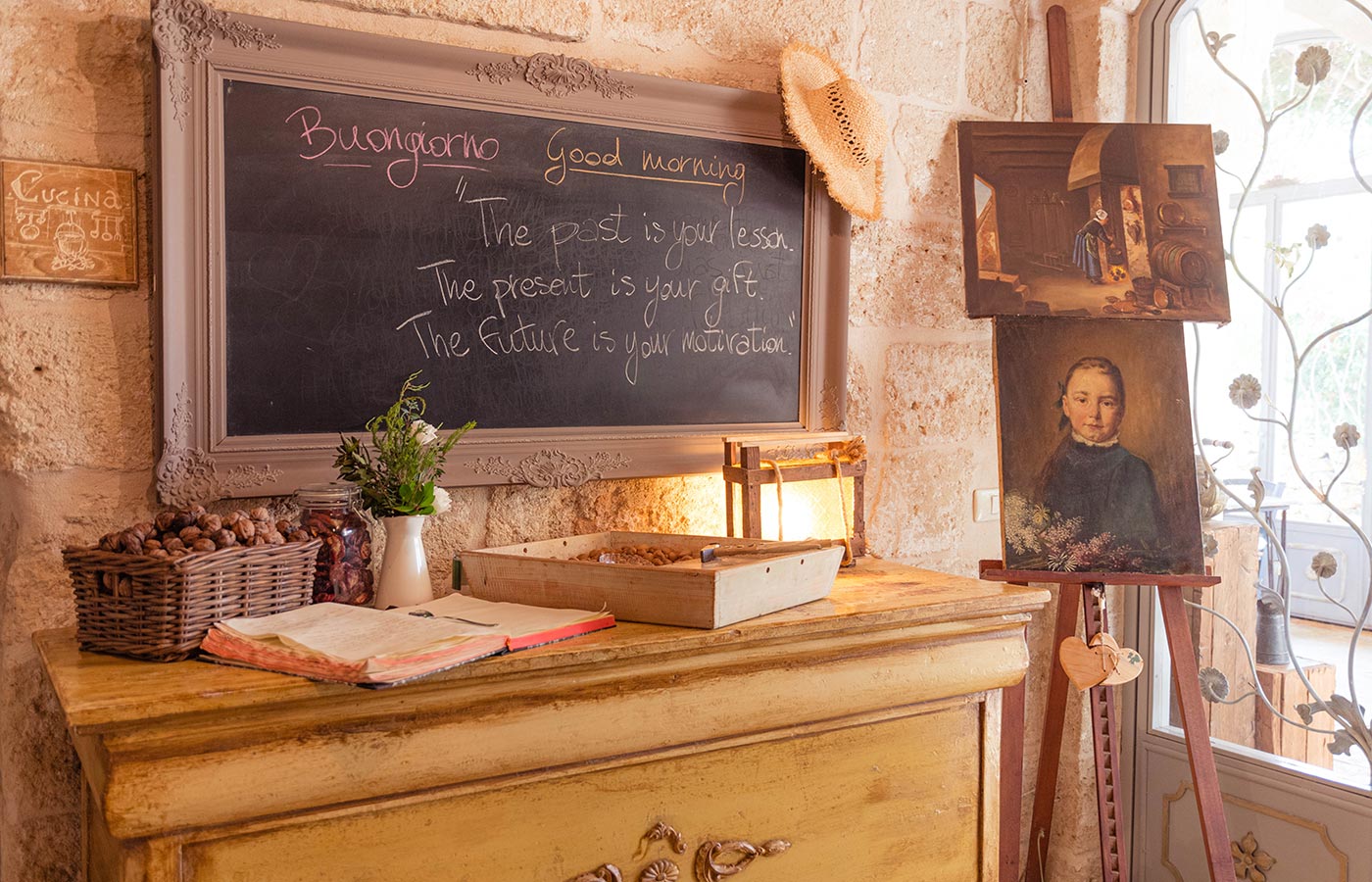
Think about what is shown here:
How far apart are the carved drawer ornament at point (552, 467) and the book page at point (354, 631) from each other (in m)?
0.52

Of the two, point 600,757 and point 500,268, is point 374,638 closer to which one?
point 600,757

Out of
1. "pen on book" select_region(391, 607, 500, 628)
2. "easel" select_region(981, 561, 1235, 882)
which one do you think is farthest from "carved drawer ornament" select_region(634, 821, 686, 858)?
"easel" select_region(981, 561, 1235, 882)

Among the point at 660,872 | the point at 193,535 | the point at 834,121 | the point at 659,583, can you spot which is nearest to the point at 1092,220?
the point at 834,121

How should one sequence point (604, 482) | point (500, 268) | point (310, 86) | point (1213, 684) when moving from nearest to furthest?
1. point (310, 86)
2. point (500, 268)
3. point (604, 482)
4. point (1213, 684)

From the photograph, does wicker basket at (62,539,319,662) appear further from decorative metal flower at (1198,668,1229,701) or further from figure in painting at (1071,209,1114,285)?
decorative metal flower at (1198,668,1229,701)

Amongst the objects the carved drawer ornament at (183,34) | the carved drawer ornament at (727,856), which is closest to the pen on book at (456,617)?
the carved drawer ornament at (727,856)

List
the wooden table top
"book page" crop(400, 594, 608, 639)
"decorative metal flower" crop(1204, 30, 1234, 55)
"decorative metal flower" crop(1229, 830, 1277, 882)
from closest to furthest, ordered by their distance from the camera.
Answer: the wooden table top < "book page" crop(400, 594, 608, 639) < "decorative metal flower" crop(1229, 830, 1277, 882) < "decorative metal flower" crop(1204, 30, 1234, 55)

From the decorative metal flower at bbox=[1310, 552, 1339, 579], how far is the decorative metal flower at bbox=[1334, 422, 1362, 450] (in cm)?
27

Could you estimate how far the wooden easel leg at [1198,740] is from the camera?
94.9 inches

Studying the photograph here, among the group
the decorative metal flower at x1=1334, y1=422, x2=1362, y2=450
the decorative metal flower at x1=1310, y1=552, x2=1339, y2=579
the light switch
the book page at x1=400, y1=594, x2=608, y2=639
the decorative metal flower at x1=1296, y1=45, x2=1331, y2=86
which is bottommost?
the decorative metal flower at x1=1310, y1=552, x2=1339, y2=579

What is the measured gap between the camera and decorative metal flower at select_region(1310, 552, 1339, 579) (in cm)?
258

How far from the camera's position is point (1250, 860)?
2.71 meters

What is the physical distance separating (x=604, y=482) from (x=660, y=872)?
86cm

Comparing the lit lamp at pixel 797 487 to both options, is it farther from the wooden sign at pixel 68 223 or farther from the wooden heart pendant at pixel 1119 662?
the wooden sign at pixel 68 223
